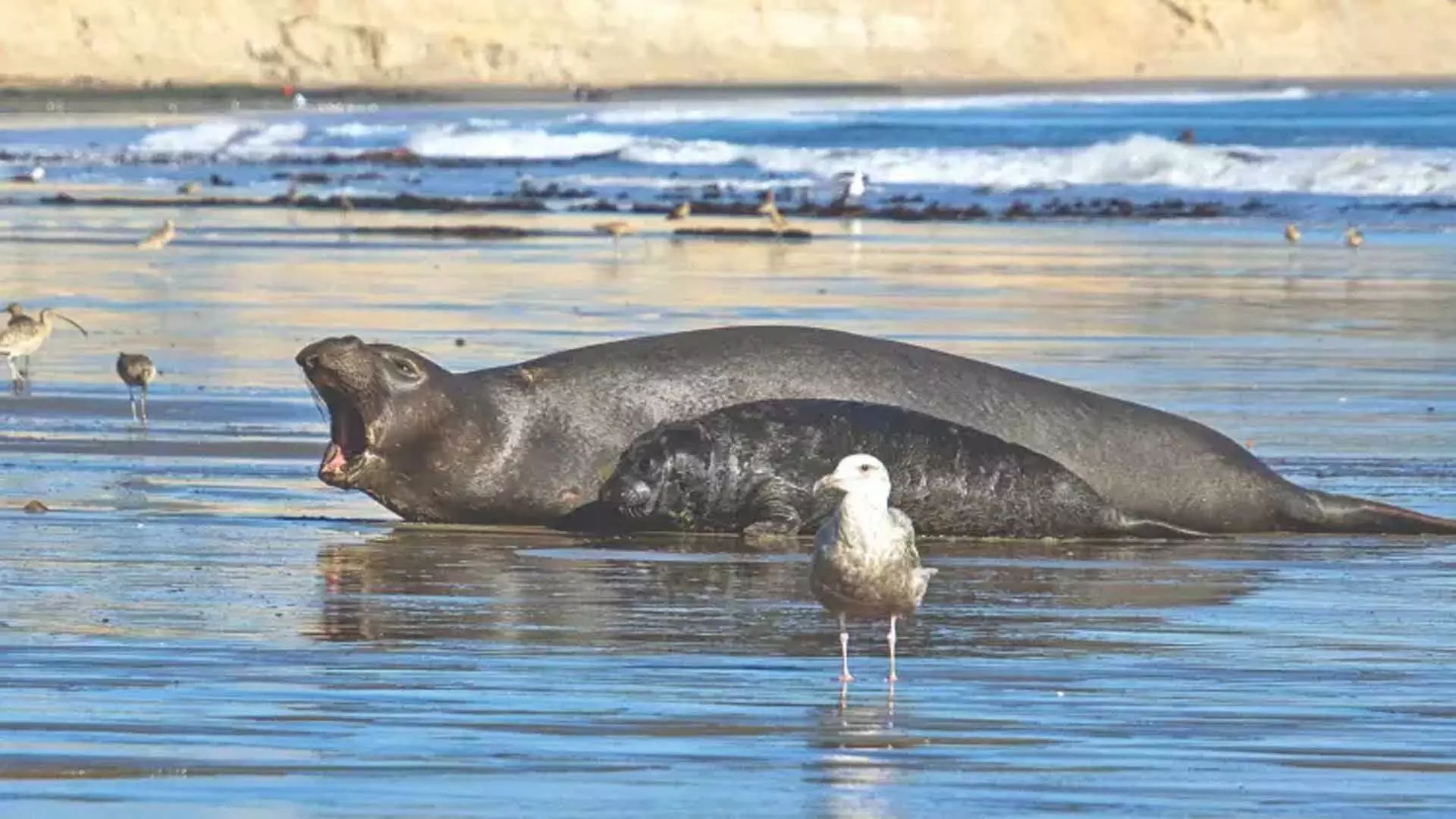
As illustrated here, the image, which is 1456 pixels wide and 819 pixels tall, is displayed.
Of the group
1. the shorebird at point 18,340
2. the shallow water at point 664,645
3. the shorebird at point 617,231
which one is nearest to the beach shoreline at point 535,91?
the shorebird at point 617,231

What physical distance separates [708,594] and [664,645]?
3.24 feet

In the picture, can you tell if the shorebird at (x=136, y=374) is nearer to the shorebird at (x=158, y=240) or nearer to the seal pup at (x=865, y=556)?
the seal pup at (x=865, y=556)

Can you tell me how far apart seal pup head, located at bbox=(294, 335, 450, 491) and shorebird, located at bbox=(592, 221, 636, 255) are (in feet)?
47.4

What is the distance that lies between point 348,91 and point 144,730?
80010 mm

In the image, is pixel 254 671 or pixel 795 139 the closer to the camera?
pixel 254 671

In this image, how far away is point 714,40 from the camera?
9425cm

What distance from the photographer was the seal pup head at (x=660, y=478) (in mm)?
9781

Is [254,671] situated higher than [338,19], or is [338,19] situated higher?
[338,19]

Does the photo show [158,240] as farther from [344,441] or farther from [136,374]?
[344,441]

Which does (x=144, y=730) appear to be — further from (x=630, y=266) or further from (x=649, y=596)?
(x=630, y=266)

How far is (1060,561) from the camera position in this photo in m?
9.20

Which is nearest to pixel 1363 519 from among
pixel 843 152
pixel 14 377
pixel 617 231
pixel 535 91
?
pixel 14 377

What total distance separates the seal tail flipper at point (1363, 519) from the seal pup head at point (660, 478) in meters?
1.91

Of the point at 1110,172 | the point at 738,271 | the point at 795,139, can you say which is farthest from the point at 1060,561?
the point at 795,139
